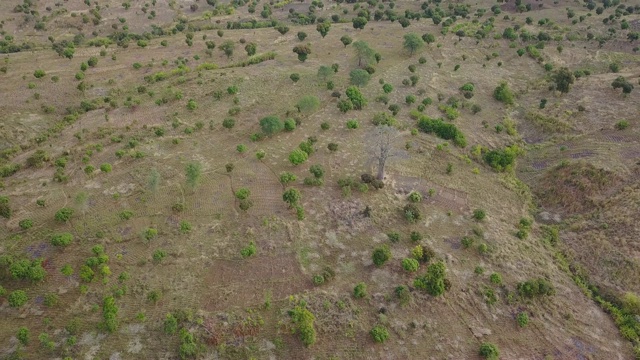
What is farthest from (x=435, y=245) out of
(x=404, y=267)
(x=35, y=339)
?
(x=35, y=339)

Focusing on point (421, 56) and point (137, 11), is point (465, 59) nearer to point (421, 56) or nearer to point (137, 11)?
point (421, 56)

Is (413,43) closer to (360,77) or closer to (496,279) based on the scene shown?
(360,77)

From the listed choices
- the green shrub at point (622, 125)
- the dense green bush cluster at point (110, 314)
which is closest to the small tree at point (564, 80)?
the green shrub at point (622, 125)

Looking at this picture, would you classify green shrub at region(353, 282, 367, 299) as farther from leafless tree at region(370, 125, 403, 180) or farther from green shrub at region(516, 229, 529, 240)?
green shrub at region(516, 229, 529, 240)

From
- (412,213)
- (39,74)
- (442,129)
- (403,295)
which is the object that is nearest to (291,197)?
(412,213)

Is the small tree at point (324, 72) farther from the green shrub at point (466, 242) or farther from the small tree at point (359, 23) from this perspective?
the green shrub at point (466, 242)

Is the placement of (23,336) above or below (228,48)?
below

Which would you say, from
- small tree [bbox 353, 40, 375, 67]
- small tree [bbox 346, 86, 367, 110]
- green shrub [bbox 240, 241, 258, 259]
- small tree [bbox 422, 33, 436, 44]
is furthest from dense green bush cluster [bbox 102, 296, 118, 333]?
small tree [bbox 422, 33, 436, 44]
